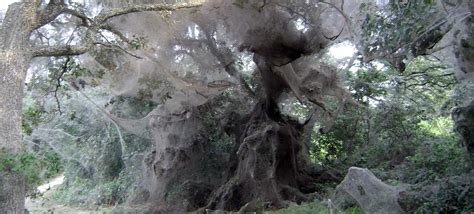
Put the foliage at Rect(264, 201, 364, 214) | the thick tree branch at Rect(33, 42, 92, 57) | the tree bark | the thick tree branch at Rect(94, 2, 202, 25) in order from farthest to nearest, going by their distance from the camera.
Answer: the foliage at Rect(264, 201, 364, 214) → the thick tree branch at Rect(94, 2, 202, 25) → the thick tree branch at Rect(33, 42, 92, 57) → the tree bark

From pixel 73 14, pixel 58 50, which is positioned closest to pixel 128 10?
pixel 73 14

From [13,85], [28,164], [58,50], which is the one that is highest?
[58,50]

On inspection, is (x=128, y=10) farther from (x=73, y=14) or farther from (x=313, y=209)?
(x=313, y=209)

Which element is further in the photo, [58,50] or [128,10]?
[128,10]

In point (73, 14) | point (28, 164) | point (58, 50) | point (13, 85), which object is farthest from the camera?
point (73, 14)

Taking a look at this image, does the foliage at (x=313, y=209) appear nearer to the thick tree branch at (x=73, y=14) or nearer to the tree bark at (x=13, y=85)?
the thick tree branch at (x=73, y=14)

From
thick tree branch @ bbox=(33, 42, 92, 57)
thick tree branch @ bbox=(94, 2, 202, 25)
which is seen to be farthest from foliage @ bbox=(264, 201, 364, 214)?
thick tree branch @ bbox=(33, 42, 92, 57)

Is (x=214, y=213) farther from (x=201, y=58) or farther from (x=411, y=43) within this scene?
(x=411, y=43)

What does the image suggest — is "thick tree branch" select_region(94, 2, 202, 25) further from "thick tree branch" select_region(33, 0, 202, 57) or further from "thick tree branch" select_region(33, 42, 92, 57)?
"thick tree branch" select_region(33, 42, 92, 57)

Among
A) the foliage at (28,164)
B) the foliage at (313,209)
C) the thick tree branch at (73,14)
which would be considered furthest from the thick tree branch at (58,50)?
the foliage at (313,209)

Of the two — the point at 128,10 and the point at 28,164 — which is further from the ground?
the point at 128,10

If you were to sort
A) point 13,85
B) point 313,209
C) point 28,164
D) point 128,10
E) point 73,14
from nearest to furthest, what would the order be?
point 28,164 < point 13,85 < point 73,14 < point 128,10 < point 313,209

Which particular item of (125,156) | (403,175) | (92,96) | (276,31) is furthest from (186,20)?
(92,96)

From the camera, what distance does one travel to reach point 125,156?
14.3 m
